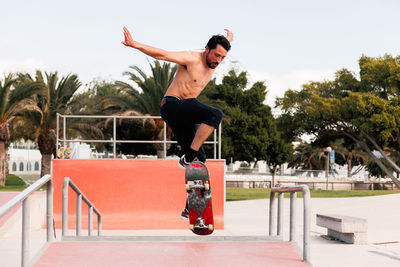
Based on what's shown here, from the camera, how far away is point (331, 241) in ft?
42.7

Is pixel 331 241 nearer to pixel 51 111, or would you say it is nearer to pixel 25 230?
pixel 25 230

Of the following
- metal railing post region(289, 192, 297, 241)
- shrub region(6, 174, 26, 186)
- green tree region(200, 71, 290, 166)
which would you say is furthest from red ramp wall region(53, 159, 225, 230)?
green tree region(200, 71, 290, 166)

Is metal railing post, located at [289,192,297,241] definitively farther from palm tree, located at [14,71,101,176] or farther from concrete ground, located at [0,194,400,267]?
palm tree, located at [14,71,101,176]

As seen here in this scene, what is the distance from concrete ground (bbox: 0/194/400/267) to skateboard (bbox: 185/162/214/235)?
4.50 meters

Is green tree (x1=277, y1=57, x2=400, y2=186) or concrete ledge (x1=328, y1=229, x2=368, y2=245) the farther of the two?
green tree (x1=277, y1=57, x2=400, y2=186)

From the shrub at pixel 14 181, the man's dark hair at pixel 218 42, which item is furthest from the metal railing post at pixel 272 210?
the shrub at pixel 14 181

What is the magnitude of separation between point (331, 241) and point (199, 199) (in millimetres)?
8969

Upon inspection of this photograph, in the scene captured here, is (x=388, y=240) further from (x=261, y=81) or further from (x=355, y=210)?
(x=261, y=81)

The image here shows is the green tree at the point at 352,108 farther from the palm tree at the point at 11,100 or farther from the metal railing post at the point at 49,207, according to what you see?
the metal railing post at the point at 49,207

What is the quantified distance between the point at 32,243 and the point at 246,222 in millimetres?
8438

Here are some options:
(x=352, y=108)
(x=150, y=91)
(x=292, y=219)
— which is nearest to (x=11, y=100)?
(x=150, y=91)

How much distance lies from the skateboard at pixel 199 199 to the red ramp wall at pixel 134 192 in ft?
36.8

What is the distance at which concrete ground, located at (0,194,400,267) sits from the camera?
987cm

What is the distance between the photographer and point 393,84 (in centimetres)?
3925
